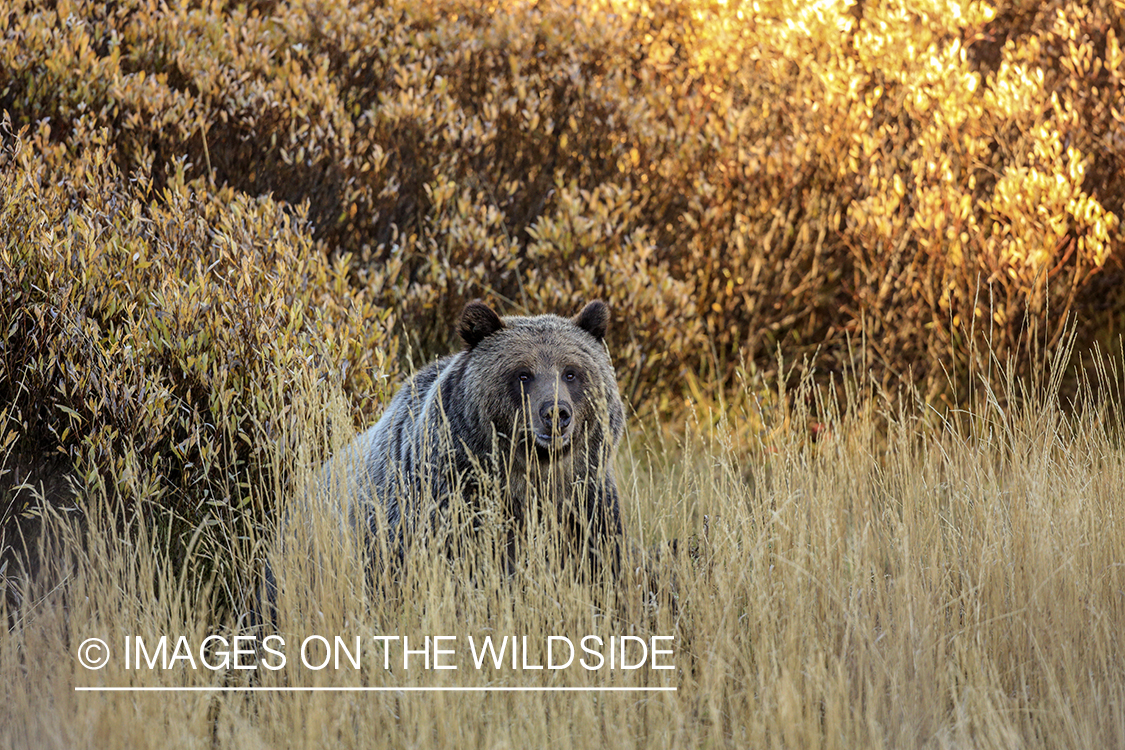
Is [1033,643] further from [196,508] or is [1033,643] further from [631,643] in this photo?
[196,508]

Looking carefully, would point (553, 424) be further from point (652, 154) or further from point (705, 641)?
point (652, 154)

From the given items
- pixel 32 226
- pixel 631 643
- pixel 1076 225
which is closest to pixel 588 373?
pixel 631 643

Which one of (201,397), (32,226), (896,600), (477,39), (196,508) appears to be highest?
(477,39)

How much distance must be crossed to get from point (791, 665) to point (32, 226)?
3431mm

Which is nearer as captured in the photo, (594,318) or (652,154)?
(594,318)

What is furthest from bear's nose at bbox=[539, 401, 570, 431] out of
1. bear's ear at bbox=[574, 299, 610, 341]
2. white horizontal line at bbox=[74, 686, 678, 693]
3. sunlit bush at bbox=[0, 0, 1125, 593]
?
sunlit bush at bbox=[0, 0, 1125, 593]

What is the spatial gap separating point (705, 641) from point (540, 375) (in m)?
1.46

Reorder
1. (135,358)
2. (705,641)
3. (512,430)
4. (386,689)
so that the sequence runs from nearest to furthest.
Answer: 1. (386,689)
2. (705,641)
3. (135,358)
4. (512,430)

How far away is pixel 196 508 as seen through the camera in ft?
14.6

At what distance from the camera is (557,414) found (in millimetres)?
4164

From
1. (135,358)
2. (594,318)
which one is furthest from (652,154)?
(135,358)

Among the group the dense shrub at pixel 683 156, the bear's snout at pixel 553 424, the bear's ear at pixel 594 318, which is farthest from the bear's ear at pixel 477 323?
the dense shrub at pixel 683 156

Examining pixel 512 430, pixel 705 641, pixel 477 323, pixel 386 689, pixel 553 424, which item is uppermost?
pixel 477 323

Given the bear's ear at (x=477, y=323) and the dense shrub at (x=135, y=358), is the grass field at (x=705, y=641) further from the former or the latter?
the bear's ear at (x=477, y=323)
